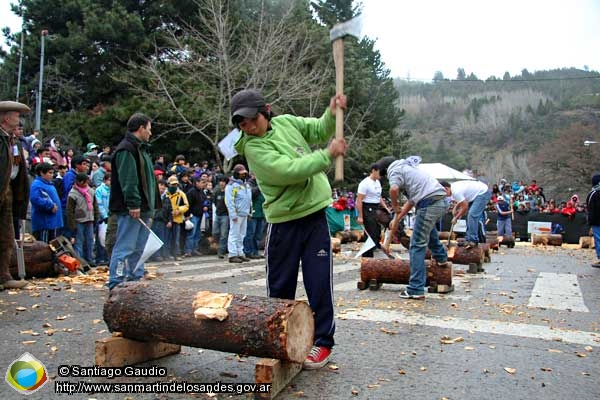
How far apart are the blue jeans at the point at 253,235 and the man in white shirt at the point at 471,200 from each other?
4.79 m

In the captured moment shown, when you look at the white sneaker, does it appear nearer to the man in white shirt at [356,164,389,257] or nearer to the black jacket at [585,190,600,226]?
the man in white shirt at [356,164,389,257]

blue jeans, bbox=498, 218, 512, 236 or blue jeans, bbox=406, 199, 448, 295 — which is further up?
blue jeans, bbox=406, 199, 448, 295

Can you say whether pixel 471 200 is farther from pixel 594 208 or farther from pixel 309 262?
pixel 309 262

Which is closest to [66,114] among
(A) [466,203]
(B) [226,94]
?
(B) [226,94]

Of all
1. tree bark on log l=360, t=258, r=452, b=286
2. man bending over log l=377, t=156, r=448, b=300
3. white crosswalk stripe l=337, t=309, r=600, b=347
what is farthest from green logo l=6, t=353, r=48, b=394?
tree bark on log l=360, t=258, r=452, b=286

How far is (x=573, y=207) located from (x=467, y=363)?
21.8 m

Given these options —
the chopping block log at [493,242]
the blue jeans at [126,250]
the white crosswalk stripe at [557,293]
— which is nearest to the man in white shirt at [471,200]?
the white crosswalk stripe at [557,293]

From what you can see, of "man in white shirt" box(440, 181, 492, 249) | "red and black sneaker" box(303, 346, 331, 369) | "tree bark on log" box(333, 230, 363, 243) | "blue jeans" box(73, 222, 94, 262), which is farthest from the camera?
"tree bark on log" box(333, 230, 363, 243)

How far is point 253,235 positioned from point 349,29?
9670 mm

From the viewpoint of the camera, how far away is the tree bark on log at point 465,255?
10055mm

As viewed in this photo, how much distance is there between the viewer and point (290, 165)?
3562mm

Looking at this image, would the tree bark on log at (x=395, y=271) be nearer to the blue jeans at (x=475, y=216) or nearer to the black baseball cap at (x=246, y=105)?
the blue jeans at (x=475, y=216)

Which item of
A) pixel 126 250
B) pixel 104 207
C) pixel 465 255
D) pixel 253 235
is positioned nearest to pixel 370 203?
pixel 465 255

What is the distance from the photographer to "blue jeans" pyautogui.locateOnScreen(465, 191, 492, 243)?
10.7 m
